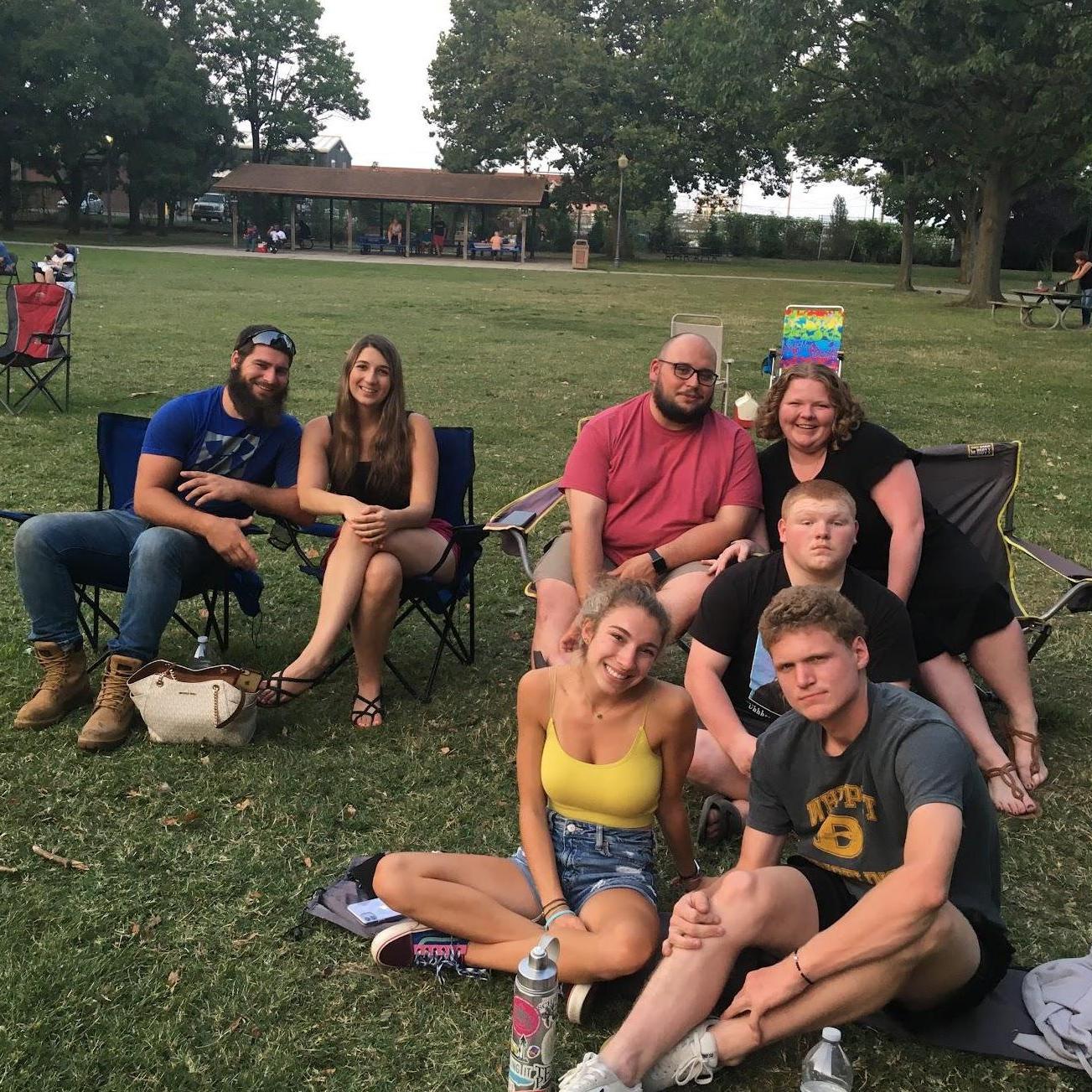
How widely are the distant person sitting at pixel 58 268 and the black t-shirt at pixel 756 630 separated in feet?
46.3

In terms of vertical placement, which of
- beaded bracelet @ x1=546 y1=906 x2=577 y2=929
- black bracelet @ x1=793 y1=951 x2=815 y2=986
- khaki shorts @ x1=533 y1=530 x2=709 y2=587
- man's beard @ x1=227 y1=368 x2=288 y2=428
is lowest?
beaded bracelet @ x1=546 y1=906 x2=577 y2=929

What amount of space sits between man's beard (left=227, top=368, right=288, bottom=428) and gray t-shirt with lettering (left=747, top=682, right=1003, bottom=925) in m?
2.34

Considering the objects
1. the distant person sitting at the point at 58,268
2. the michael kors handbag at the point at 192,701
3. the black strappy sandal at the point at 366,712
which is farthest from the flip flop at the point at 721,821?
the distant person sitting at the point at 58,268

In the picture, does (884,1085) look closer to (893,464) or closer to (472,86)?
(893,464)

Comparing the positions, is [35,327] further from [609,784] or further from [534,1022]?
[534,1022]

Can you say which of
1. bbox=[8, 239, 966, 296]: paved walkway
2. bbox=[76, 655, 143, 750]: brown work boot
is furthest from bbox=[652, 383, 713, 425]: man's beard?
bbox=[8, 239, 966, 296]: paved walkway

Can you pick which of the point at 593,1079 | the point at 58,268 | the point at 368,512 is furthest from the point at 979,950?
the point at 58,268

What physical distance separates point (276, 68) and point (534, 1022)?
56.3 m

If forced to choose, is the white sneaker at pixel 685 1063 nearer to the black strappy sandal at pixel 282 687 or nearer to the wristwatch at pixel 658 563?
the wristwatch at pixel 658 563

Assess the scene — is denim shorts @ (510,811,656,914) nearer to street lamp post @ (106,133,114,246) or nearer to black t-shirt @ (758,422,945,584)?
black t-shirt @ (758,422,945,584)

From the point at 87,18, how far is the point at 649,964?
4478 cm

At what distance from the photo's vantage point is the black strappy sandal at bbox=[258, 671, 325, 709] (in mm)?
3727

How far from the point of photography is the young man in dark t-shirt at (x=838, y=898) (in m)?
2.03

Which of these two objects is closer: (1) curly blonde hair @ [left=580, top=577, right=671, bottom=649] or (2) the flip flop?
(1) curly blonde hair @ [left=580, top=577, right=671, bottom=649]
